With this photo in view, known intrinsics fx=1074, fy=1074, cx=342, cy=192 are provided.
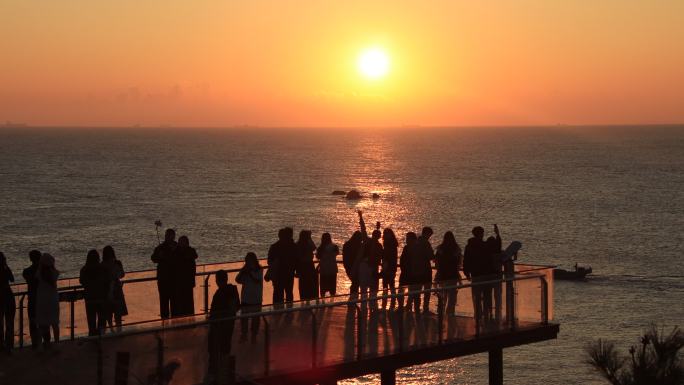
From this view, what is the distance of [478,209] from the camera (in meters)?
117

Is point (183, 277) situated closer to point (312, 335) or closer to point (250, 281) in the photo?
point (250, 281)

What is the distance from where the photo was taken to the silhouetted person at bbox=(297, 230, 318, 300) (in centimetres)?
1703

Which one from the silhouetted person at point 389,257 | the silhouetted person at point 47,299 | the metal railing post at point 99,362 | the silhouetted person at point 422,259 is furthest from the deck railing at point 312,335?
the silhouetted person at point 389,257

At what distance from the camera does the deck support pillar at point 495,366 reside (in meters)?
17.2

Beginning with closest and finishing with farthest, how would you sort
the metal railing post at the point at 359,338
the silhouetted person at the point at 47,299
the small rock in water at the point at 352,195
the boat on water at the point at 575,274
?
the metal railing post at the point at 359,338, the silhouetted person at the point at 47,299, the boat on water at the point at 575,274, the small rock in water at the point at 352,195

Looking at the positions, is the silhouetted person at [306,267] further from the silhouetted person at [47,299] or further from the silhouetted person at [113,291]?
the silhouetted person at [47,299]

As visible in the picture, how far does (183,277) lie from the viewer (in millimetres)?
15844

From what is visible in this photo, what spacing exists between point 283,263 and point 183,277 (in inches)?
70.6

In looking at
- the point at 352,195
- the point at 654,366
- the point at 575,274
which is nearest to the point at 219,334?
the point at 654,366

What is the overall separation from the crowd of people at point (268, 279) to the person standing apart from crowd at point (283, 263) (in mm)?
16

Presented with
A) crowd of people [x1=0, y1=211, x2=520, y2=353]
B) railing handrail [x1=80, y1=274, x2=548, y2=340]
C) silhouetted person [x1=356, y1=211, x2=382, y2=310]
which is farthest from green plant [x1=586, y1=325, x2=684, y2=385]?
silhouetted person [x1=356, y1=211, x2=382, y2=310]

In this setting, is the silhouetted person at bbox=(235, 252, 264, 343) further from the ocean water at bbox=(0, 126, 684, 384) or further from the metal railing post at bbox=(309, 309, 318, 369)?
the ocean water at bbox=(0, 126, 684, 384)

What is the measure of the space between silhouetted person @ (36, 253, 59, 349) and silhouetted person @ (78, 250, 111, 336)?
0.45m

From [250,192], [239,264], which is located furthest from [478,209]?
[239,264]
